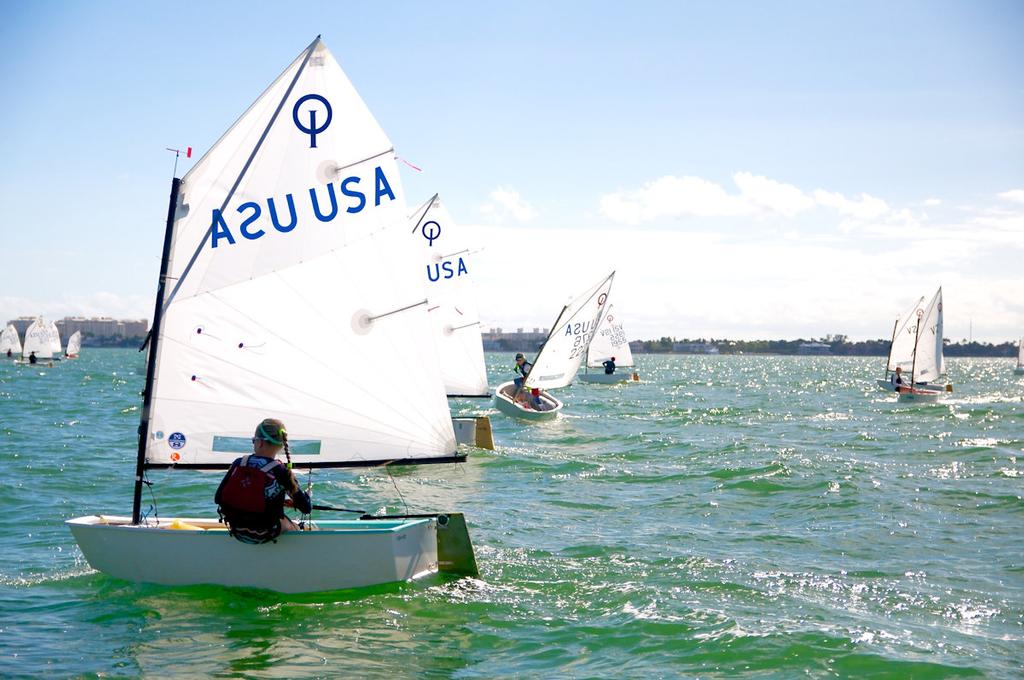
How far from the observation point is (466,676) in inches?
353

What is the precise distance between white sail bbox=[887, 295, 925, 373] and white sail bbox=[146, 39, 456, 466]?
46069mm

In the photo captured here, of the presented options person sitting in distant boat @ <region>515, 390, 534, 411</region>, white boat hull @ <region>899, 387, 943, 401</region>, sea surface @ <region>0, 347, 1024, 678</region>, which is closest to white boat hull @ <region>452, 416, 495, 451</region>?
sea surface @ <region>0, 347, 1024, 678</region>

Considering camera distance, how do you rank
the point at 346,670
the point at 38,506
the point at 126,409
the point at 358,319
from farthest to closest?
the point at 126,409 < the point at 38,506 < the point at 358,319 < the point at 346,670

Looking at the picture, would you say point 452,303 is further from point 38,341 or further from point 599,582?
point 38,341

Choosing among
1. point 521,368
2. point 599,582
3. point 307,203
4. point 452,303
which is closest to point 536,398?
point 521,368

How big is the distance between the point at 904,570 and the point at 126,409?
1247 inches

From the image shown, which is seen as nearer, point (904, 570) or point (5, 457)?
point (904, 570)

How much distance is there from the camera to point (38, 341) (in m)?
89.6

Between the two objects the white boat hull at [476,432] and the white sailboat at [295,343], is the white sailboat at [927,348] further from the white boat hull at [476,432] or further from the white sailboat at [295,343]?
the white sailboat at [295,343]

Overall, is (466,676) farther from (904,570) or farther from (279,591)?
(904,570)

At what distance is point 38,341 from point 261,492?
292ft

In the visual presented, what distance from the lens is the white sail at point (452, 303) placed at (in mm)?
25797

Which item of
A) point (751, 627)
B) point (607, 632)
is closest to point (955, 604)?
point (751, 627)

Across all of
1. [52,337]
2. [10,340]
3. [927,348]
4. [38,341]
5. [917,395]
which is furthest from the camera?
[10,340]
